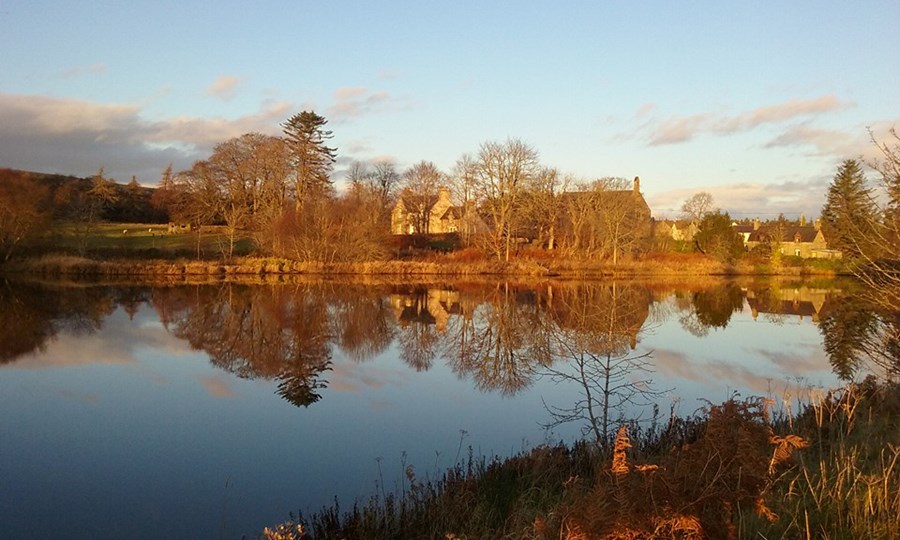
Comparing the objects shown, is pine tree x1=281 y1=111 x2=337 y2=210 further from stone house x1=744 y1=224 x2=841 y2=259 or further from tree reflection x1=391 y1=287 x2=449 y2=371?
stone house x1=744 y1=224 x2=841 y2=259

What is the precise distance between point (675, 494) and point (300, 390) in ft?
32.4

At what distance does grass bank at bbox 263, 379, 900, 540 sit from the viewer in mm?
3391

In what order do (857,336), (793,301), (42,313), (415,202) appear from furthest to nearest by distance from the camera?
1. (415,202)
2. (793,301)
3. (42,313)
4. (857,336)

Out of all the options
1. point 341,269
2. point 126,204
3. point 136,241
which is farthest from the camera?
point 126,204

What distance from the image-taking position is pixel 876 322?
2152cm

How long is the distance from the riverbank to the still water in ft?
38.2

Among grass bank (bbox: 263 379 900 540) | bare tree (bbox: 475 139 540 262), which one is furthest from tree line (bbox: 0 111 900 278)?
grass bank (bbox: 263 379 900 540)

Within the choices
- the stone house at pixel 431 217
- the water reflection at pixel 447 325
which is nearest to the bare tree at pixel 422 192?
the stone house at pixel 431 217

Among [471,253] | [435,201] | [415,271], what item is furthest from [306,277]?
Result: [435,201]

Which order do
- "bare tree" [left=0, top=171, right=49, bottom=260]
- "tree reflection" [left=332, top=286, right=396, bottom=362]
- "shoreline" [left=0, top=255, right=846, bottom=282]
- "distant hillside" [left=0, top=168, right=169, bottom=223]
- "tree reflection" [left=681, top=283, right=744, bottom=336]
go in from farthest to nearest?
1. "distant hillside" [left=0, top=168, right=169, bottom=223]
2. "shoreline" [left=0, top=255, right=846, bottom=282]
3. "bare tree" [left=0, top=171, right=49, bottom=260]
4. "tree reflection" [left=681, top=283, right=744, bottom=336]
5. "tree reflection" [left=332, top=286, right=396, bottom=362]

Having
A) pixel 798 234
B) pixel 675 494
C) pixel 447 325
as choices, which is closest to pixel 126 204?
pixel 447 325

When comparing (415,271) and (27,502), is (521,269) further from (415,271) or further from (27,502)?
(27,502)

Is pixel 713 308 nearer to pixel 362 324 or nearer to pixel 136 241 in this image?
pixel 362 324

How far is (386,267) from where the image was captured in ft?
137
